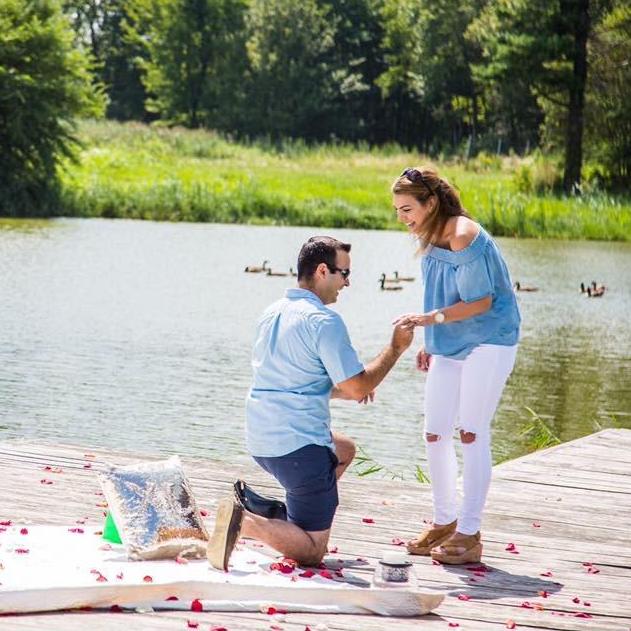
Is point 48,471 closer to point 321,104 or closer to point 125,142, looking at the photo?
point 125,142

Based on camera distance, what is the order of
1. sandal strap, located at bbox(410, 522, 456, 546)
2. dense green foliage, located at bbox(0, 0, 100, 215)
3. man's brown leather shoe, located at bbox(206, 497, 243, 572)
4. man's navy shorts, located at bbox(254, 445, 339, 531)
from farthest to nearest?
dense green foliage, located at bbox(0, 0, 100, 215) < sandal strap, located at bbox(410, 522, 456, 546) < man's navy shorts, located at bbox(254, 445, 339, 531) < man's brown leather shoe, located at bbox(206, 497, 243, 572)

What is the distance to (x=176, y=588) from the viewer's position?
512cm

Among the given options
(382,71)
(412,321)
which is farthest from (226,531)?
(382,71)

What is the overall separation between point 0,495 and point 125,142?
44578 millimetres

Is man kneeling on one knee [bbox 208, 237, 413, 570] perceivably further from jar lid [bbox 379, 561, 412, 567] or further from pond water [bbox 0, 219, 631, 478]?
pond water [bbox 0, 219, 631, 478]

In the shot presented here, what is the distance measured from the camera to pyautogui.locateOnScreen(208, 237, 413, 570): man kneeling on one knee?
222 inches

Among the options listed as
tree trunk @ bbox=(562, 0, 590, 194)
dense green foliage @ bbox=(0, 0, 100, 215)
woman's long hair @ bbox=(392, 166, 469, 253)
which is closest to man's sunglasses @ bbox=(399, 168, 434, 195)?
woman's long hair @ bbox=(392, 166, 469, 253)

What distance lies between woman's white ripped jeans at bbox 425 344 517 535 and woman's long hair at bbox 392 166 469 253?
49cm

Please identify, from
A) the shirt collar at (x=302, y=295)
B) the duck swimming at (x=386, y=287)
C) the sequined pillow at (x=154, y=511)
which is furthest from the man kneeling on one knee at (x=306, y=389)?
the duck swimming at (x=386, y=287)

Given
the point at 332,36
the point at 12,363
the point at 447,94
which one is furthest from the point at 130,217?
the point at 332,36

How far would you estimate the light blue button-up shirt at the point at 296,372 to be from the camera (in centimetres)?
564

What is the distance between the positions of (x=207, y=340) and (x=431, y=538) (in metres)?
11.3

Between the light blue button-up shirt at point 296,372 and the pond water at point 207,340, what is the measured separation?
4.48m

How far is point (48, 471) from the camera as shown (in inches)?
297
